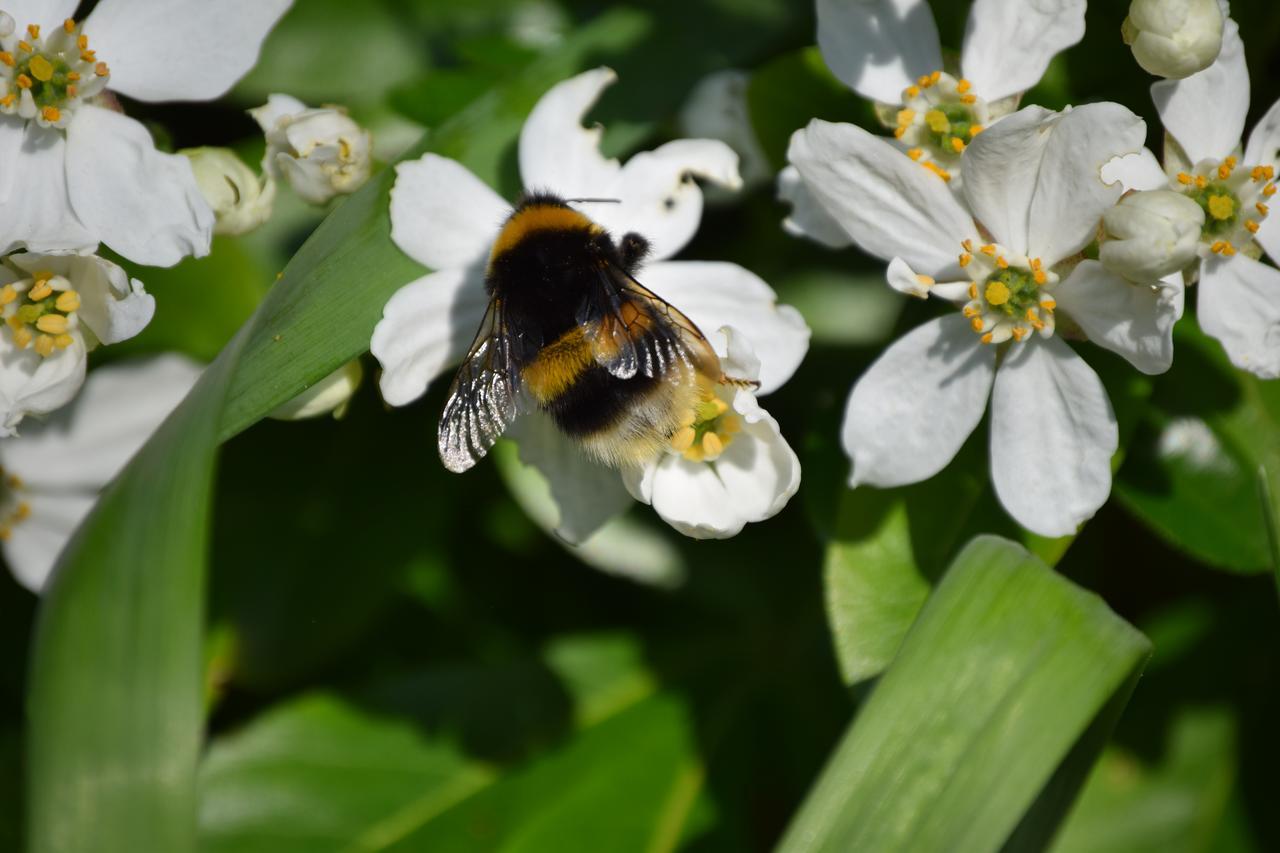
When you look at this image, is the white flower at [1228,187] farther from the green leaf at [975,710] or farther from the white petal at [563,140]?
the white petal at [563,140]

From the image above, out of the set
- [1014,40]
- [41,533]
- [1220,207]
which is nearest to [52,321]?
[41,533]

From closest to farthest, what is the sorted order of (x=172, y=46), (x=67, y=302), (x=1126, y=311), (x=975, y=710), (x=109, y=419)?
(x=975, y=710), (x=1126, y=311), (x=67, y=302), (x=172, y=46), (x=109, y=419)

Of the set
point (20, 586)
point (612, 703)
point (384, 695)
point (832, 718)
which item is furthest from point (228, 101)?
point (832, 718)

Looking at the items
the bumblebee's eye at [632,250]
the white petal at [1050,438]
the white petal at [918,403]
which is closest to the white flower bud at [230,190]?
the bumblebee's eye at [632,250]

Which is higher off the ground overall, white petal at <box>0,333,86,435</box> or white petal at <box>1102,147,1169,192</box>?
white petal at <box>1102,147,1169,192</box>

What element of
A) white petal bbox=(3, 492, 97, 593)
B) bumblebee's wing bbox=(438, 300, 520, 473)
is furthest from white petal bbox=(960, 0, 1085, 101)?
white petal bbox=(3, 492, 97, 593)

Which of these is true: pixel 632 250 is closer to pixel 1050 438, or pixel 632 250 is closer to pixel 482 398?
pixel 482 398

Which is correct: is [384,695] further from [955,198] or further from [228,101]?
[955,198]

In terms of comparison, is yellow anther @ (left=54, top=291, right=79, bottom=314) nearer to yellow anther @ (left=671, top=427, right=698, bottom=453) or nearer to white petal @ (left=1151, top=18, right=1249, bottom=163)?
yellow anther @ (left=671, top=427, right=698, bottom=453)
